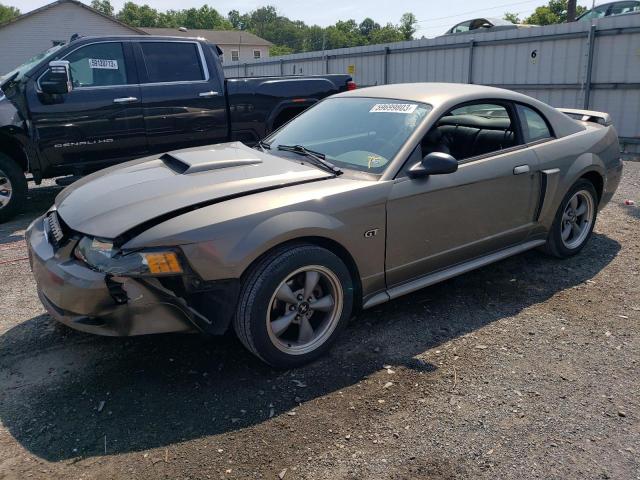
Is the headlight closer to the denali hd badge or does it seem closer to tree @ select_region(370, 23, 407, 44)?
the denali hd badge

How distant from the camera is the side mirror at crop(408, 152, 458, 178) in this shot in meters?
3.51

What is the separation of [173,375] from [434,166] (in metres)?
2.04

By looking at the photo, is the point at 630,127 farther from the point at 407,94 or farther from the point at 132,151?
the point at 132,151

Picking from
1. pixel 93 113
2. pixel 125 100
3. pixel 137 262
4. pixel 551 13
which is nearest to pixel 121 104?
pixel 125 100

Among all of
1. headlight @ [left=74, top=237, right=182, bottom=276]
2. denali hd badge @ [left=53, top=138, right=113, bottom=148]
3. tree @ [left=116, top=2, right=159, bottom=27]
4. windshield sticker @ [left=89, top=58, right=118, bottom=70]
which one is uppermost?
tree @ [left=116, top=2, right=159, bottom=27]

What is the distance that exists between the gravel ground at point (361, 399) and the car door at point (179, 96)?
11.2 feet

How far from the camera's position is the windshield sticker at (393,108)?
393cm

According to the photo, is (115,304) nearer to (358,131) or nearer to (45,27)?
(358,131)

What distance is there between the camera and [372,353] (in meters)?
3.45

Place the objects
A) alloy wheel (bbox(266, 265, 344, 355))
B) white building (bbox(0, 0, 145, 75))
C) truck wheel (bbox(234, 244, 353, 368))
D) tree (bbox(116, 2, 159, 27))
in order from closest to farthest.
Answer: truck wheel (bbox(234, 244, 353, 368)) < alloy wheel (bbox(266, 265, 344, 355)) < white building (bbox(0, 0, 145, 75)) < tree (bbox(116, 2, 159, 27))

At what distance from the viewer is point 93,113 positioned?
661 centimetres

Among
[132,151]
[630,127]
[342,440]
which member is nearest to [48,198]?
[132,151]

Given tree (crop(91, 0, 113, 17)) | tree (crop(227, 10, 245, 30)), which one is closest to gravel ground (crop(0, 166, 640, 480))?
tree (crop(91, 0, 113, 17))

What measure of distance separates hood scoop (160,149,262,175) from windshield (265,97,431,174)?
0.51 m
